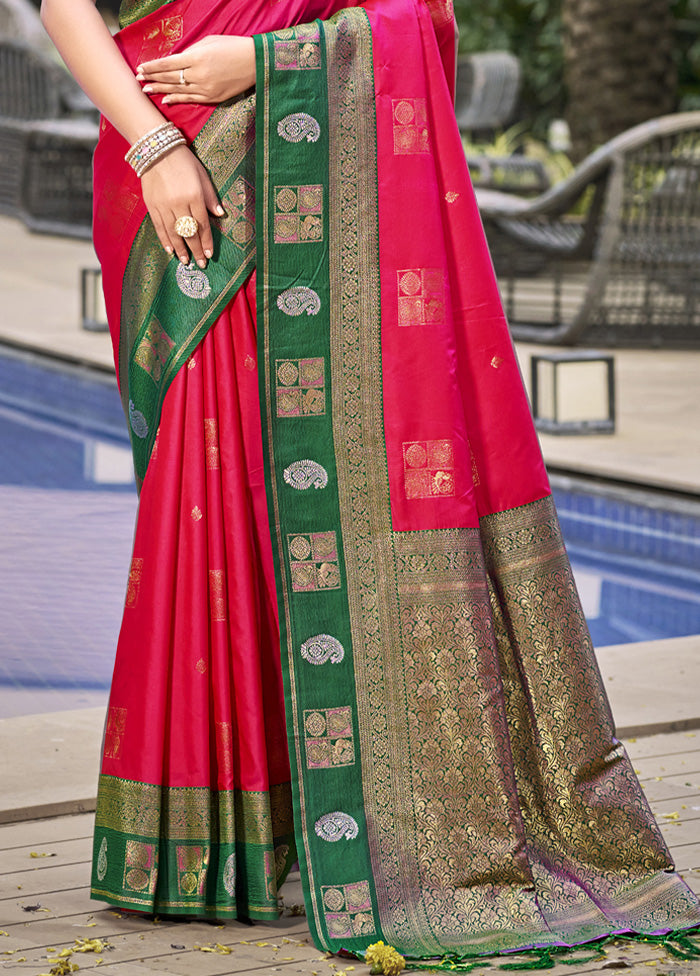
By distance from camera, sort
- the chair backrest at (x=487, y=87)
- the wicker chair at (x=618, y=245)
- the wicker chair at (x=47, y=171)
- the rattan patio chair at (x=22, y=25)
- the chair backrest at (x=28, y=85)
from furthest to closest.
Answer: the chair backrest at (x=487, y=87) → the rattan patio chair at (x=22, y=25) → the chair backrest at (x=28, y=85) → the wicker chair at (x=47, y=171) → the wicker chair at (x=618, y=245)

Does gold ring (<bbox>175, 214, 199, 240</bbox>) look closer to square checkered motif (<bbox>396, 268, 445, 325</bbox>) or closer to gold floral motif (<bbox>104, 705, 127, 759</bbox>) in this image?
square checkered motif (<bbox>396, 268, 445, 325</bbox>)

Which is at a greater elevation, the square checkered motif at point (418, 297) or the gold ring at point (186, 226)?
the gold ring at point (186, 226)

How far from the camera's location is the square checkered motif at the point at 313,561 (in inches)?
77.7

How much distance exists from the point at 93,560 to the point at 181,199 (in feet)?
8.90

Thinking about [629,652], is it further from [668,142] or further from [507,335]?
[668,142]

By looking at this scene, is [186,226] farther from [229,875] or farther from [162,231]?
[229,875]

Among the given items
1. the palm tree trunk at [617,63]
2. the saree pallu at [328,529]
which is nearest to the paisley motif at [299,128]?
the saree pallu at [328,529]

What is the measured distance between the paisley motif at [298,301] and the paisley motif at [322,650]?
411mm

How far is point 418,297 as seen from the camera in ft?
6.54

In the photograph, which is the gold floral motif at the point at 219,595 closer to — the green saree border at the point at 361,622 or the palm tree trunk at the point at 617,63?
the green saree border at the point at 361,622

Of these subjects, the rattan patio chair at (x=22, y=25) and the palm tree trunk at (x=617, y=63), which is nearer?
the palm tree trunk at (x=617, y=63)

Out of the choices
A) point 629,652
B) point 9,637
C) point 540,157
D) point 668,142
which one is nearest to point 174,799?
point 629,652

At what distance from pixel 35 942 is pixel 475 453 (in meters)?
0.84

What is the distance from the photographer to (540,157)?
13930mm
